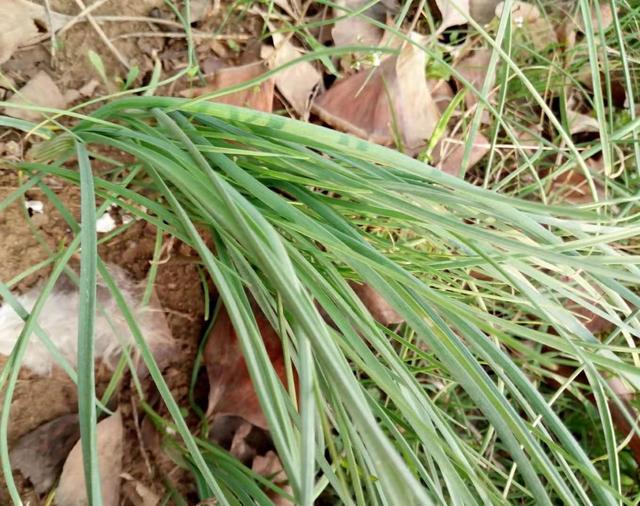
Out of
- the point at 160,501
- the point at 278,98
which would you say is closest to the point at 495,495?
the point at 160,501

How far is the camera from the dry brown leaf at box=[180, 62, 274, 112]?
71cm

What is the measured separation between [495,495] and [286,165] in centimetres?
31

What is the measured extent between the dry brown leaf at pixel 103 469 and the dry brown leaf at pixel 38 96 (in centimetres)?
34

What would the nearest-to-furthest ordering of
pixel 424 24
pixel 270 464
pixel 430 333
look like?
pixel 430 333 < pixel 270 464 < pixel 424 24

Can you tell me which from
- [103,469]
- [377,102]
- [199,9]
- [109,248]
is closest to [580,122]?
[377,102]

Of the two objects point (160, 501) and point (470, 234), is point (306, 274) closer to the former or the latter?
point (470, 234)

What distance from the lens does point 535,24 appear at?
2.97 ft

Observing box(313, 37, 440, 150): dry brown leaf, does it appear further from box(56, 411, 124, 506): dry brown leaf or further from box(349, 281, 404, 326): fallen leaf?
box(56, 411, 124, 506): dry brown leaf

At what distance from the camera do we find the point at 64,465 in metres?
0.61

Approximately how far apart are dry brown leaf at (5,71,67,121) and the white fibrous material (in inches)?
7.3

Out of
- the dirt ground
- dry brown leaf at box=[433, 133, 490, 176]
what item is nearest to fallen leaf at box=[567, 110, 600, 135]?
dry brown leaf at box=[433, 133, 490, 176]

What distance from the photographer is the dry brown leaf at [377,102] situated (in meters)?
0.77

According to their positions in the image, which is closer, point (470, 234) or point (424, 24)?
point (470, 234)

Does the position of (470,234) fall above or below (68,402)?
above
